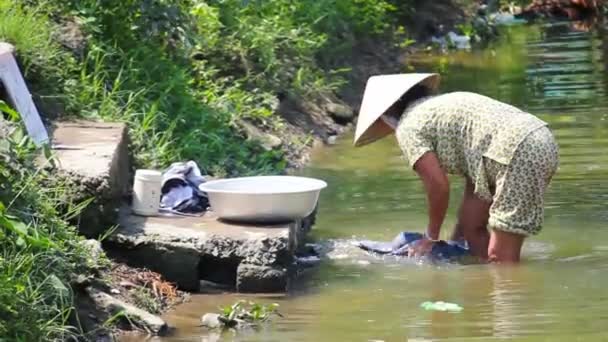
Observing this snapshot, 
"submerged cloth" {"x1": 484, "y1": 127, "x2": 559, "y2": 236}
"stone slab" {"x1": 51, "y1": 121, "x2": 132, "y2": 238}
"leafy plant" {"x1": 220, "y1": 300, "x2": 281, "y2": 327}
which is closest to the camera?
"leafy plant" {"x1": 220, "y1": 300, "x2": 281, "y2": 327}

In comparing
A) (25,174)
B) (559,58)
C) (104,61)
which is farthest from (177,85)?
(559,58)

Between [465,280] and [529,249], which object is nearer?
[465,280]

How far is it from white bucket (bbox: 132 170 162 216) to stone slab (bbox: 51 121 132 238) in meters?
0.10

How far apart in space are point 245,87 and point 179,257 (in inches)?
215

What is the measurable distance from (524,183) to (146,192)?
6.45 ft

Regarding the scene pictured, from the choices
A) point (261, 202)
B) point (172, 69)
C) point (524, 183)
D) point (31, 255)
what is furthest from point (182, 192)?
point (172, 69)

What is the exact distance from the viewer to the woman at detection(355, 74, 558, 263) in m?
7.16

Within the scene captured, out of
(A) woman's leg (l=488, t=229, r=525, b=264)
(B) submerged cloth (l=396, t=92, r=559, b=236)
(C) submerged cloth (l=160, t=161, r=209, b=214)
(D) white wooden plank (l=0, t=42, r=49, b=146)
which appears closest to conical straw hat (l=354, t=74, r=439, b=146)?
(B) submerged cloth (l=396, t=92, r=559, b=236)

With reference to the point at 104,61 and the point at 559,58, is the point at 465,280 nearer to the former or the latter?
the point at 104,61

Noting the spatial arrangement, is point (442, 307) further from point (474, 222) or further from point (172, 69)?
point (172, 69)

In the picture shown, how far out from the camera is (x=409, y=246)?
7746 mm

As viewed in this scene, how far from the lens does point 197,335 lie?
6176mm

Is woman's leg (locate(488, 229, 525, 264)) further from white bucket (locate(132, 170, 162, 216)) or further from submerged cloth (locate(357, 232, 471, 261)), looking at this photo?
white bucket (locate(132, 170, 162, 216))

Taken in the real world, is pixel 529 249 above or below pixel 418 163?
below
